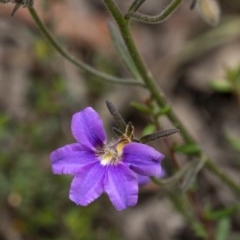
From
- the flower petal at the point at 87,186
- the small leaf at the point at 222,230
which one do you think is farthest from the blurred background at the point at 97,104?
the flower petal at the point at 87,186

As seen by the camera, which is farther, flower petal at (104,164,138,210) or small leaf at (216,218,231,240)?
small leaf at (216,218,231,240)

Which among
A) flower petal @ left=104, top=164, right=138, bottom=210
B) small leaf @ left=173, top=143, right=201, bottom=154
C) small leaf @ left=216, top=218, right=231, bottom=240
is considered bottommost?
small leaf @ left=216, top=218, right=231, bottom=240

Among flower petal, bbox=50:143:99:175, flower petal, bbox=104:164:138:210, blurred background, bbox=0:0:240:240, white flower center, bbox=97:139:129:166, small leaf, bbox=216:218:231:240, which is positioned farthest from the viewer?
blurred background, bbox=0:0:240:240

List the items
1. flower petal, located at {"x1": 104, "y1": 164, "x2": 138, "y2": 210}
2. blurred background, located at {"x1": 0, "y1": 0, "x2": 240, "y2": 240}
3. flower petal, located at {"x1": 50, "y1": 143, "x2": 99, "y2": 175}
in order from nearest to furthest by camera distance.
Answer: flower petal, located at {"x1": 104, "y1": 164, "x2": 138, "y2": 210}
flower petal, located at {"x1": 50, "y1": 143, "x2": 99, "y2": 175}
blurred background, located at {"x1": 0, "y1": 0, "x2": 240, "y2": 240}

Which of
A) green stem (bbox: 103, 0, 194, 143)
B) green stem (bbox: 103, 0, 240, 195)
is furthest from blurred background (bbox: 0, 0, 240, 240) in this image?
green stem (bbox: 103, 0, 194, 143)

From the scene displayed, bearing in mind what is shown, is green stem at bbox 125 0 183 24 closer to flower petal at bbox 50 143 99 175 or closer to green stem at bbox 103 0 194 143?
green stem at bbox 103 0 194 143

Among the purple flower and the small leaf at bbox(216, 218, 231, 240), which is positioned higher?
the purple flower

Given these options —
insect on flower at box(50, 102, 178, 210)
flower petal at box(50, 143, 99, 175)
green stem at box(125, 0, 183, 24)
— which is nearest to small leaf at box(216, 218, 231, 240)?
insect on flower at box(50, 102, 178, 210)

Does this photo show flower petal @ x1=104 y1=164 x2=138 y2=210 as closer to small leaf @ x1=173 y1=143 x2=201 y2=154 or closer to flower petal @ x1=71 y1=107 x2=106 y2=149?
flower petal @ x1=71 y1=107 x2=106 y2=149
